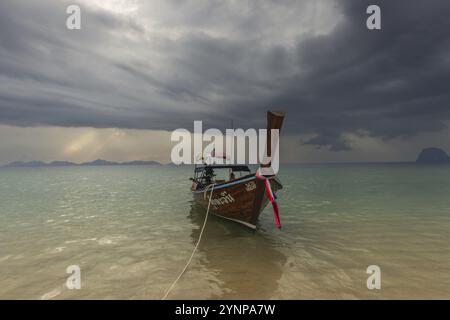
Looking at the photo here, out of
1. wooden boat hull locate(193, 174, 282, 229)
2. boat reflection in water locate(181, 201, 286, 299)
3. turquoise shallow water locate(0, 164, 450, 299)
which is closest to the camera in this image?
boat reflection in water locate(181, 201, 286, 299)

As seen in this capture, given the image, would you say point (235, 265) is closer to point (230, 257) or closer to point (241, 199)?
point (230, 257)

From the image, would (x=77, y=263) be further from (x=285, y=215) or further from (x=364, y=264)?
(x=285, y=215)

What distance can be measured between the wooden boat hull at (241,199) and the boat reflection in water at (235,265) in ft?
2.78

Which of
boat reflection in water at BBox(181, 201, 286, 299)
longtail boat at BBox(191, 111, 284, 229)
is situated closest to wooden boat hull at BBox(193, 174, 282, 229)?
longtail boat at BBox(191, 111, 284, 229)

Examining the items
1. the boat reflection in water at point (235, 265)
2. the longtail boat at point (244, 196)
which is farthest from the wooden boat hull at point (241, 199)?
the boat reflection in water at point (235, 265)

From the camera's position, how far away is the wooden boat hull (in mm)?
10750

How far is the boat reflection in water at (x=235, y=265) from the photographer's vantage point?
630 cm

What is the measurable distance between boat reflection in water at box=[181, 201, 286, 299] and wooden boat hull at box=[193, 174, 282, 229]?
0.85 meters

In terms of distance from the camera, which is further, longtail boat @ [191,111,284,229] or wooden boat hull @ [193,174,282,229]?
wooden boat hull @ [193,174,282,229]

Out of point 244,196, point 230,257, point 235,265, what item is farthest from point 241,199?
point 235,265

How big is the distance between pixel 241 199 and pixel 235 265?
12.8ft

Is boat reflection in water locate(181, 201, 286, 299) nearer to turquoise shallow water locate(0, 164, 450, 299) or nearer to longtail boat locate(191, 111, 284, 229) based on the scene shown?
turquoise shallow water locate(0, 164, 450, 299)

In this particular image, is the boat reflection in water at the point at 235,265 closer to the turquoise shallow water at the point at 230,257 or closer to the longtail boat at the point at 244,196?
the turquoise shallow water at the point at 230,257
